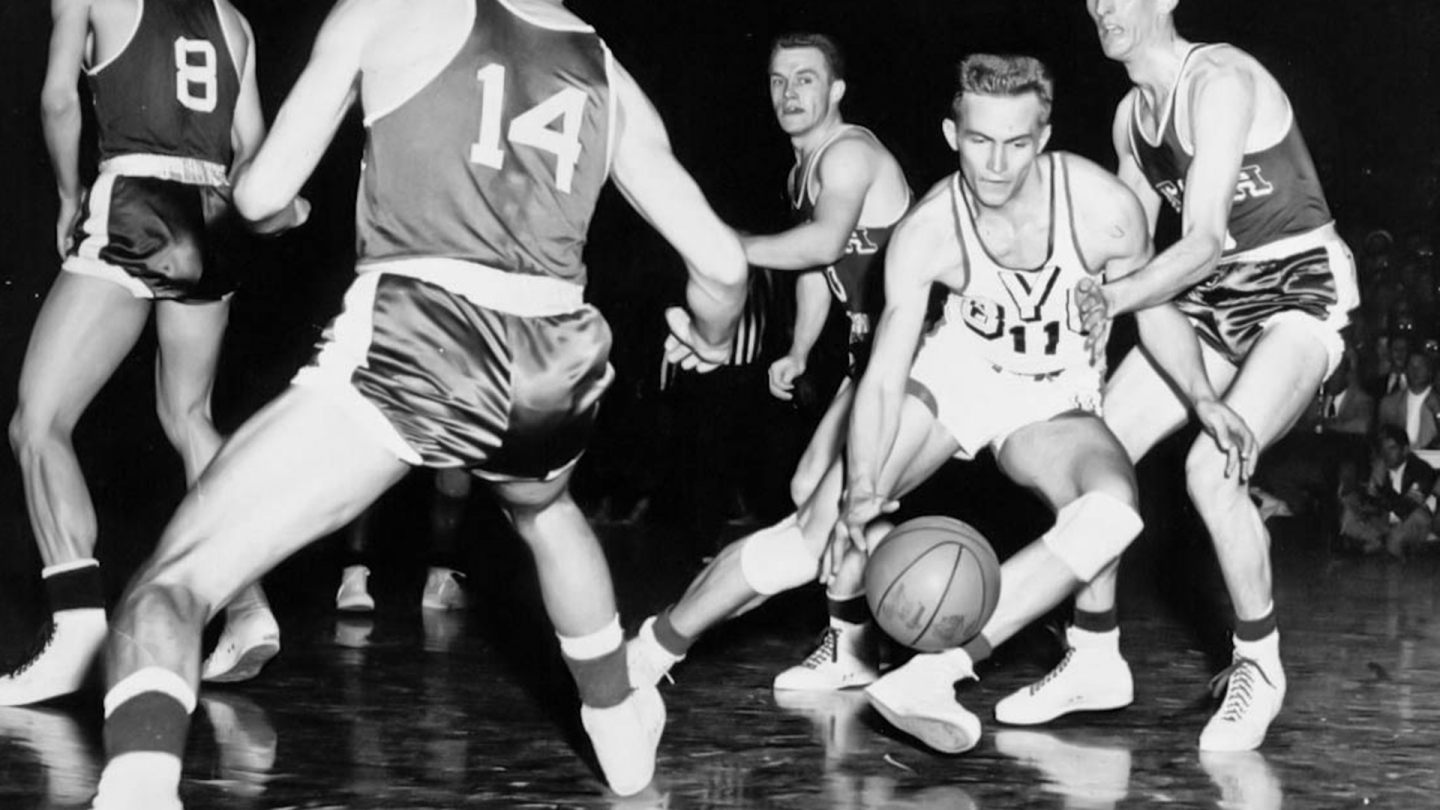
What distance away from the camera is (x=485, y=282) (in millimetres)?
3320

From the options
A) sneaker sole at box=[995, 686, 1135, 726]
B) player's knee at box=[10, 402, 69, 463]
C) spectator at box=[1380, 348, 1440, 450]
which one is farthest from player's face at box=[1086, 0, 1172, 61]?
spectator at box=[1380, 348, 1440, 450]

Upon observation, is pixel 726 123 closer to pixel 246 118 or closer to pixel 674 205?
pixel 246 118

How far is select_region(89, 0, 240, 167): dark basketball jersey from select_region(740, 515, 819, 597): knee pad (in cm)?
182

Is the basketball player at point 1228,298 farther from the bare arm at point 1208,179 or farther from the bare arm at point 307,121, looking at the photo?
the bare arm at point 307,121

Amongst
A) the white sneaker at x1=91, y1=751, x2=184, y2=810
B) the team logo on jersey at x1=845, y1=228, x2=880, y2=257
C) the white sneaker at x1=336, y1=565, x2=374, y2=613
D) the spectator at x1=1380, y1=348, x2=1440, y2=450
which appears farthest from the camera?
the spectator at x1=1380, y1=348, x2=1440, y2=450

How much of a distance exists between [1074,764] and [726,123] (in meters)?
8.89

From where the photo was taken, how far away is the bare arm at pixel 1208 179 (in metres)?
4.46

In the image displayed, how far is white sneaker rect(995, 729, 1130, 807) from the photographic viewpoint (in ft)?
13.2

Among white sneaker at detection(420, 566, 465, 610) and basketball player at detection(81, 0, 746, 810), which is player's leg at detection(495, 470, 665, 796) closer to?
basketball player at detection(81, 0, 746, 810)

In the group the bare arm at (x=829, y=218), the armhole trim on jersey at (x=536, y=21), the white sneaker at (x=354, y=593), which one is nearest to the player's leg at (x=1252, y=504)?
the bare arm at (x=829, y=218)

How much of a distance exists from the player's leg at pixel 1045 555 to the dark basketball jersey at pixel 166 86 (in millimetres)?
2322

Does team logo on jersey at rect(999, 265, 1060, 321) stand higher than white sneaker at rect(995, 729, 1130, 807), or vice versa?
team logo on jersey at rect(999, 265, 1060, 321)

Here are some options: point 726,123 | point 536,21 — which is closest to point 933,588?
point 536,21

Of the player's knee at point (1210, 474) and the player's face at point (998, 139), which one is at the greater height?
the player's face at point (998, 139)
